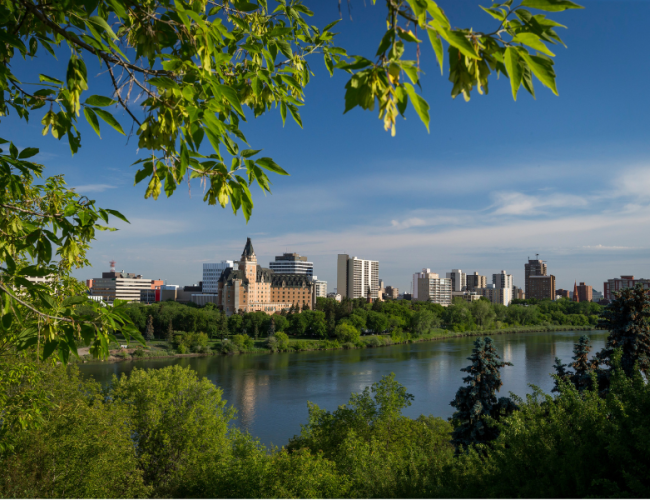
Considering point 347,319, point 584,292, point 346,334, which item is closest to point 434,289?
point 584,292

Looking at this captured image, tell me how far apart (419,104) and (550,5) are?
32cm

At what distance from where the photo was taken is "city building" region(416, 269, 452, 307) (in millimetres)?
92125

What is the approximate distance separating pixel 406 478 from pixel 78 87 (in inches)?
248

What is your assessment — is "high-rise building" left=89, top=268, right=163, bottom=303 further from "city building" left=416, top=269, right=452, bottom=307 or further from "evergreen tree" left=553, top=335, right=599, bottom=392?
"evergreen tree" left=553, top=335, right=599, bottom=392

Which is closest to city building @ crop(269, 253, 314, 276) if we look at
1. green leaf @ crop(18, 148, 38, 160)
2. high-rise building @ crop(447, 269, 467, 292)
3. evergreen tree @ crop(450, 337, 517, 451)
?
high-rise building @ crop(447, 269, 467, 292)

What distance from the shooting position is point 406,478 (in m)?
6.01

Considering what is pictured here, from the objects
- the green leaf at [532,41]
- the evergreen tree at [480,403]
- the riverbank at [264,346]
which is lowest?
the riverbank at [264,346]

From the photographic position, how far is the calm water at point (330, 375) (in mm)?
16288

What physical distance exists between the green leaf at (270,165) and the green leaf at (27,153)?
1095 millimetres

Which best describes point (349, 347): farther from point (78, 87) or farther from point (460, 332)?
point (78, 87)

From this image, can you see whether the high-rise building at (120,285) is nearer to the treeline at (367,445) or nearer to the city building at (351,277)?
the city building at (351,277)

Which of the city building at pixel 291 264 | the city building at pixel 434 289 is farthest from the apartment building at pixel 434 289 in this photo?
the city building at pixel 291 264

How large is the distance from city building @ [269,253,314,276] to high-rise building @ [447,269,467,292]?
39.5m


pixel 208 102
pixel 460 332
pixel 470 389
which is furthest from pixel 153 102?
pixel 460 332
